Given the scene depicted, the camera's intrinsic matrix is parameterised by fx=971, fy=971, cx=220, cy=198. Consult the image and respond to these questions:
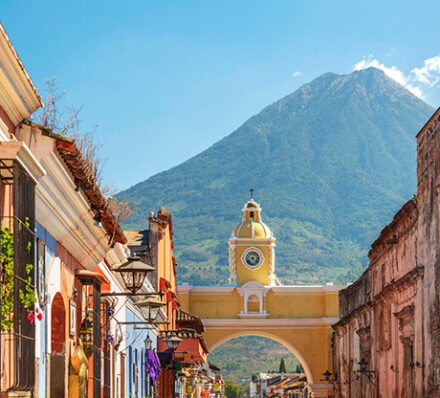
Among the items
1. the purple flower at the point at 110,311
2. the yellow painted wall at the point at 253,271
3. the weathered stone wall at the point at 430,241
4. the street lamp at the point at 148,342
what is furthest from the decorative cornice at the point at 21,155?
the yellow painted wall at the point at 253,271

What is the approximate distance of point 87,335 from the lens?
11.7m

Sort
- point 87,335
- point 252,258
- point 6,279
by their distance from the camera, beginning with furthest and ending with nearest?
point 252,258 → point 87,335 → point 6,279

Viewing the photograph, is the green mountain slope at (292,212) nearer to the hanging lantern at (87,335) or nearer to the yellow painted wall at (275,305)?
the yellow painted wall at (275,305)

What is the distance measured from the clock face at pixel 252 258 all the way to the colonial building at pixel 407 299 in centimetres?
2849

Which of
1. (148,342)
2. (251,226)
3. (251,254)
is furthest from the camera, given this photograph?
(251,226)

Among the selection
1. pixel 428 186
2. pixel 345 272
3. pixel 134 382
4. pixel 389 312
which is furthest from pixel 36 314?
pixel 345 272

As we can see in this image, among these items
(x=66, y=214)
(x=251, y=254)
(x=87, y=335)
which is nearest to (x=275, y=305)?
(x=251, y=254)

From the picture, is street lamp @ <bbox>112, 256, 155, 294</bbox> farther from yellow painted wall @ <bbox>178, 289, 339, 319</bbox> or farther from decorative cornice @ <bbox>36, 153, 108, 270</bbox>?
yellow painted wall @ <bbox>178, 289, 339, 319</bbox>

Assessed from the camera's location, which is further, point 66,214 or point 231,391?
point 231,391

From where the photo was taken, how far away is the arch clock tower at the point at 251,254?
57.0 m

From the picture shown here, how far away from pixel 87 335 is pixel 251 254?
1822 inches

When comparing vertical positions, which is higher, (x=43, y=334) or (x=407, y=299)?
(x=407, y=299)

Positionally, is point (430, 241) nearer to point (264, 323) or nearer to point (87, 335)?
point (87, 335)

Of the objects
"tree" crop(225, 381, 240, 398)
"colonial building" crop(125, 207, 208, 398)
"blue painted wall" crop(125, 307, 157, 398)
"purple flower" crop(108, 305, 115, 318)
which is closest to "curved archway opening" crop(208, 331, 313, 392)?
"tree" crop(225, 381, 240, 398)
